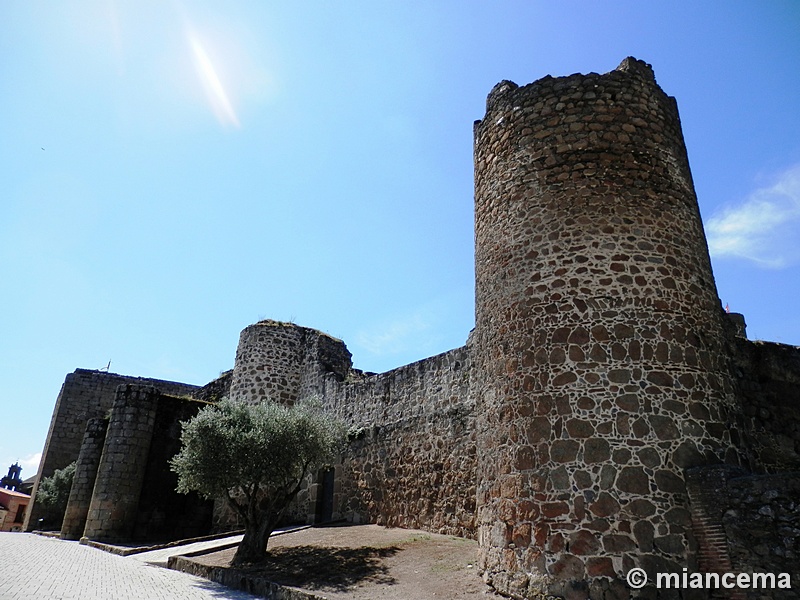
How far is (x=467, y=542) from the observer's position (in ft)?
37.5

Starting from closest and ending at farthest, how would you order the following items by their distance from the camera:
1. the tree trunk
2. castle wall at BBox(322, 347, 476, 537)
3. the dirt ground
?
the dirt ground, the tree trunk, castle wall at BBox(322, 347, 476, 537)

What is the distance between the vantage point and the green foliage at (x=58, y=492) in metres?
26.3

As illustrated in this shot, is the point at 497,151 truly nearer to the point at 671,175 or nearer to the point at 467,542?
the point at 671,175

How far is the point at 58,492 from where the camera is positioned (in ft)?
86.2

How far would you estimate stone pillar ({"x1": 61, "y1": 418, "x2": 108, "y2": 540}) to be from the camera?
20.4m

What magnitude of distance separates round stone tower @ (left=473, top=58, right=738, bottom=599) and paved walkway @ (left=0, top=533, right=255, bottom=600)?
5489mm

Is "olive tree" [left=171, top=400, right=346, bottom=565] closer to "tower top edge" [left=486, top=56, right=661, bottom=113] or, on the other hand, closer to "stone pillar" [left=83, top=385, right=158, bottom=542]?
"stone pillar" [left=83, top=385, right=158, bottom=542]

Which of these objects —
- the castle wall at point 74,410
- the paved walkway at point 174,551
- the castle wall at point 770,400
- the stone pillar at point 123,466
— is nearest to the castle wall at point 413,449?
the paved walkway at point 174,551

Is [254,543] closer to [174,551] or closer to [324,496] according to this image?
[174,551]

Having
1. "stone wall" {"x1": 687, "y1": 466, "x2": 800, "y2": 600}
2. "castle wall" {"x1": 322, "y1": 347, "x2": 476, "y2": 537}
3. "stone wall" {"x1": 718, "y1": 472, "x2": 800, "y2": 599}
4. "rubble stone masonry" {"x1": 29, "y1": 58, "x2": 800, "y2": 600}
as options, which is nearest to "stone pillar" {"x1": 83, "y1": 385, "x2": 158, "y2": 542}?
"castle wall" {"x1": 322, "y1": 347, "x2": 476, "y2": 537}

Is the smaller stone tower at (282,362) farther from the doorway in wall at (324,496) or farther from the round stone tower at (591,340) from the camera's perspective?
the round stone tower at (591,340)

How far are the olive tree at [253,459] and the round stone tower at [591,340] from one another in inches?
228

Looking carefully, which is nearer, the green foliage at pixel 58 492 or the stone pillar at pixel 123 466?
the stone pillar at pixel 123 466

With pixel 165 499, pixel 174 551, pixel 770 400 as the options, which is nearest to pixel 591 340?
pixel 770 400
